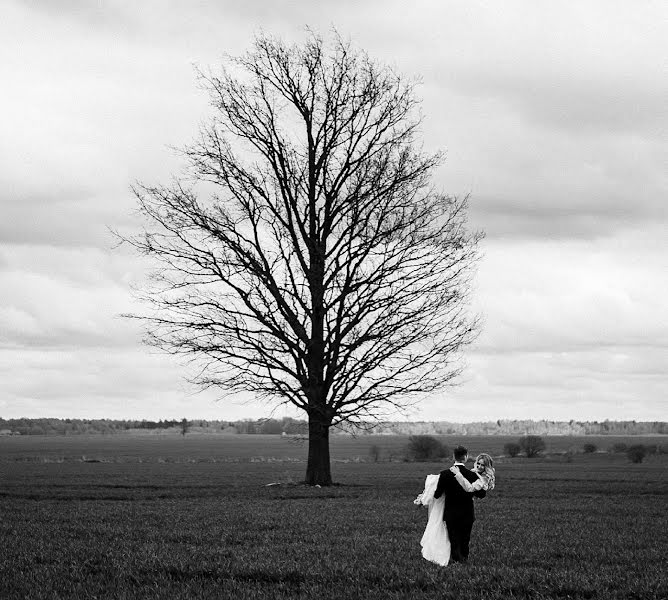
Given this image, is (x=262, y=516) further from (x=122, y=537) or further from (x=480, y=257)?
(x=480, y=257)

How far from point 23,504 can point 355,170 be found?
59.1 feet

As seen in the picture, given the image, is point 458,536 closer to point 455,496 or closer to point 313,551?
point 455,496

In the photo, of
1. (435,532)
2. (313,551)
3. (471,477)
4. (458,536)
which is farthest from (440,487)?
(313,551)

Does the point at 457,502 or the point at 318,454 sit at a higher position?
the point at 318,454

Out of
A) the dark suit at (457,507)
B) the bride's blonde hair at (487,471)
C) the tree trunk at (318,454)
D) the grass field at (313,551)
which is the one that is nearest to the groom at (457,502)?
the dark suit at (457,507)

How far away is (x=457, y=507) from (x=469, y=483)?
48 cm

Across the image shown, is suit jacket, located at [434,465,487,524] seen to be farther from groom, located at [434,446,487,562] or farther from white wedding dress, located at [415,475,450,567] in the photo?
white wedding dress, located at [415,475,450,567]

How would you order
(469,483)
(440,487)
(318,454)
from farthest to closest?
(318,454), (440,487), (469,483)

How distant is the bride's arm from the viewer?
14.7 m

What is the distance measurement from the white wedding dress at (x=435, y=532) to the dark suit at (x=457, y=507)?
3.6 inches

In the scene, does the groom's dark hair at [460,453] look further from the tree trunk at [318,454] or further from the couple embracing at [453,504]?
the tree trunk at [318,454]

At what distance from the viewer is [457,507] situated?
14867mm

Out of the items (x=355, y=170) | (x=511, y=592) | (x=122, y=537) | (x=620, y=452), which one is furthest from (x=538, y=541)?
(x=620, y=452)

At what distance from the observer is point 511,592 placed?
12414 mm
